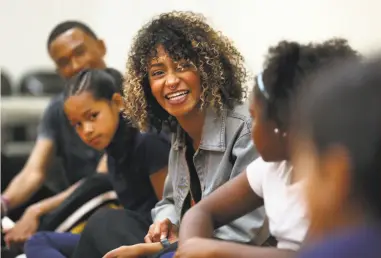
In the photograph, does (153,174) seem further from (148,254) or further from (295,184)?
(295,184)

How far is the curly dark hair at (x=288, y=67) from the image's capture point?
101 centimetres

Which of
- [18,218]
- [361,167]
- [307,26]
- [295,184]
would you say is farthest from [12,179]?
[361,167]

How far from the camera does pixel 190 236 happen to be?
3.76 feet

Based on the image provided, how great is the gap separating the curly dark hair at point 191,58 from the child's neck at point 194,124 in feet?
0.09

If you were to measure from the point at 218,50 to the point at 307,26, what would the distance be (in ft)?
2.21

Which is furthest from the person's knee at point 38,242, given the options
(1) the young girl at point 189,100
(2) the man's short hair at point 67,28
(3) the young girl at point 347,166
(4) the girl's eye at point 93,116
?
(3) the young girl at point 347,166

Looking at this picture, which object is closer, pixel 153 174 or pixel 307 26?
pixel 153 174

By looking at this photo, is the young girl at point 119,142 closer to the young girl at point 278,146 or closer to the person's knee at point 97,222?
the person's knee at point 97,222

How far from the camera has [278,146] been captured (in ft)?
3.42

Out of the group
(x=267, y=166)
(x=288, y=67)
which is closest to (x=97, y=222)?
(x=267, y=166)

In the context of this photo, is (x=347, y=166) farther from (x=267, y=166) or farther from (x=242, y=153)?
(x=242, y=153)

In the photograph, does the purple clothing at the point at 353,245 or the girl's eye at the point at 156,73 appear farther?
the girl's eye at the point at 156,73

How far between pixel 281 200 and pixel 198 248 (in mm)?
150

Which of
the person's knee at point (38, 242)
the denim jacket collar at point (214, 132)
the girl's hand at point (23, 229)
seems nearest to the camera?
the denim jacket collar at point (214, 132)
